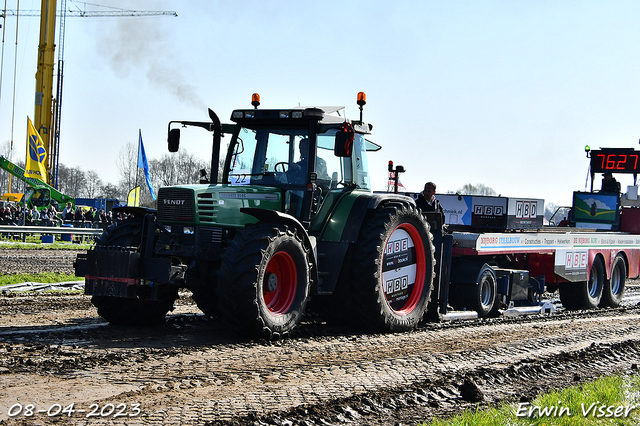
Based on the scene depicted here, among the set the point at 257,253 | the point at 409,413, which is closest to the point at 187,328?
the point at 257,253

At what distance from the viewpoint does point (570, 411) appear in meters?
5.36

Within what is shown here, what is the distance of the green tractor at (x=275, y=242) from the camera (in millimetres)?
7543

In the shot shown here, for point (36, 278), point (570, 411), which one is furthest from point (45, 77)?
point (570, 411)

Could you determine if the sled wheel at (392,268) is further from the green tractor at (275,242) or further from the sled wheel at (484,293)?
the sled wheel at (484,293)

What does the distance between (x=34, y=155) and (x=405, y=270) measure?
81.0 feet

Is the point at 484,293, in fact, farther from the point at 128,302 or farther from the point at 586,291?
the point at 128,302

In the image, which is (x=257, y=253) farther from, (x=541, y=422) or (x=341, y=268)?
(x=541, y=422)

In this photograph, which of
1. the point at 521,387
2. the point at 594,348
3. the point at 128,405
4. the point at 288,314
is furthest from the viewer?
the point at 594,348

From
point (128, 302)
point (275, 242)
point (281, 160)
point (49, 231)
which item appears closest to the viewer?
point (275, 242)

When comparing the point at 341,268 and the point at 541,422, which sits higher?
the point at 341,268

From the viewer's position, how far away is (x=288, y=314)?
25.9 ft

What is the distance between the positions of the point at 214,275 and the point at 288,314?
95 centimetres

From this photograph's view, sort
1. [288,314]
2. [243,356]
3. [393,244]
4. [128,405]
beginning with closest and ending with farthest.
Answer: [128,405] → [243,356] → [288,314] → [393,244]

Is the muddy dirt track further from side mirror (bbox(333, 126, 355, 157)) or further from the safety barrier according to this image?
the safety barrier
